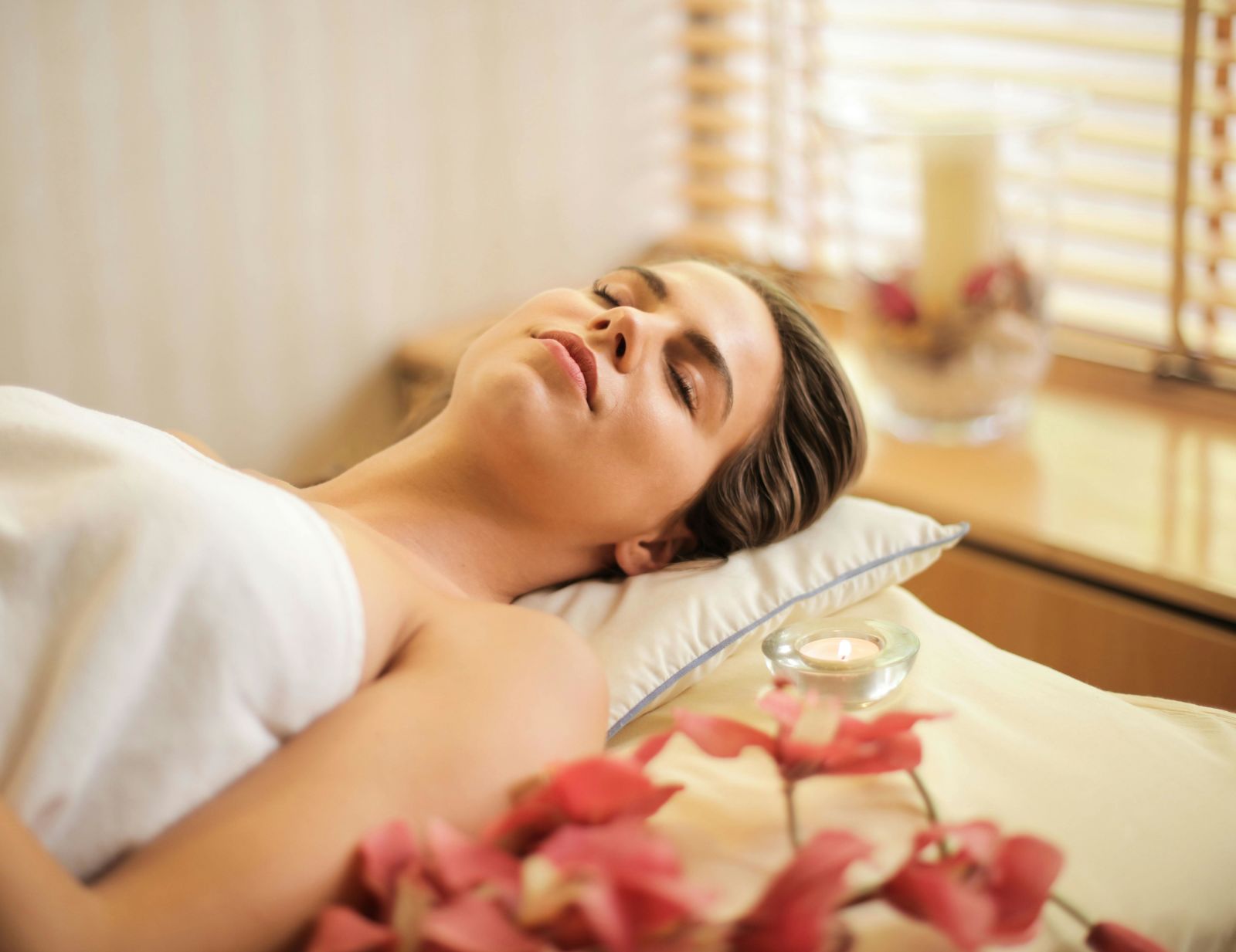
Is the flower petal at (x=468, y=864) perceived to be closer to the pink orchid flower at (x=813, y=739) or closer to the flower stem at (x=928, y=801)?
the pink orchid flower at (x=813, y=739)

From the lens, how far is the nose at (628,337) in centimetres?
123

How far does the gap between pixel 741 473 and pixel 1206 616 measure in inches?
24.6

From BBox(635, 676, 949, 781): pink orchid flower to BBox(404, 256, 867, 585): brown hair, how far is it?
18.5 inches

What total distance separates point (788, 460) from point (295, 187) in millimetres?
1194

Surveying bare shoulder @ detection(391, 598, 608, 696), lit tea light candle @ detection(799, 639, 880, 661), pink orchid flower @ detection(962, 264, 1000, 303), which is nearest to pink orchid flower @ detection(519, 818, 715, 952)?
bare shoulder @ detection(391, 598, 608, 696)

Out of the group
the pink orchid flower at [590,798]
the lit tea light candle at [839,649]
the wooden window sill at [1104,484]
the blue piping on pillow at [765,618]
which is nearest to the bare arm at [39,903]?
the pink orchid flower at [590,798]

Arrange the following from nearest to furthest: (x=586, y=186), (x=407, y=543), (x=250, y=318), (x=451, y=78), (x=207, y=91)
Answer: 1. (x=407, y=543)
2. (x=207, y=91)
3. (x=250, y=318)
4. (x=451, y=78)
5. (x=586, y=186)

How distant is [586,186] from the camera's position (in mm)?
2611

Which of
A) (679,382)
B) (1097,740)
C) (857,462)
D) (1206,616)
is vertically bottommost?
(1206,616)

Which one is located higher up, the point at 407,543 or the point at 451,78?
the point at 451,78

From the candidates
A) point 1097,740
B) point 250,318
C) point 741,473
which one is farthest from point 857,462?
point 250,318

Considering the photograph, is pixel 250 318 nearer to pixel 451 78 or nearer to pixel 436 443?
pixel 451 78

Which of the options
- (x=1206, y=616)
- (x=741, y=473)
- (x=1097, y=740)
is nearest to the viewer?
(x=1097, y=740)

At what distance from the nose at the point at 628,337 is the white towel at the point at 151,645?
0.35 metres
